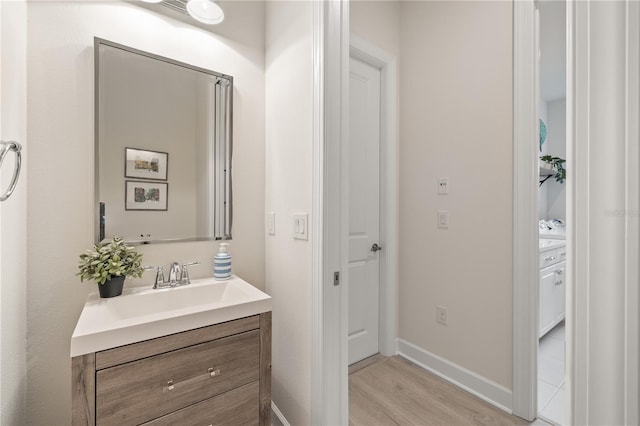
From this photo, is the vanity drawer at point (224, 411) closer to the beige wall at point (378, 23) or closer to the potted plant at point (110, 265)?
the potted plant at point (110, 265)

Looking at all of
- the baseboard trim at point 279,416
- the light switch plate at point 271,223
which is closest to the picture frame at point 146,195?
the light switch plate at point 271,223

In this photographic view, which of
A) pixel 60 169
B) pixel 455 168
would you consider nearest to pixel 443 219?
pixel 455 168

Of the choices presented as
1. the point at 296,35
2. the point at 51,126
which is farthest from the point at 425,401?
the point at 51,126

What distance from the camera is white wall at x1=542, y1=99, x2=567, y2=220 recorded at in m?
3.52

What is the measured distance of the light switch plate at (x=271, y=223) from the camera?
5.27ft

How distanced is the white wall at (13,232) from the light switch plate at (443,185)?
217 cm

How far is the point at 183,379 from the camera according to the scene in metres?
1.02

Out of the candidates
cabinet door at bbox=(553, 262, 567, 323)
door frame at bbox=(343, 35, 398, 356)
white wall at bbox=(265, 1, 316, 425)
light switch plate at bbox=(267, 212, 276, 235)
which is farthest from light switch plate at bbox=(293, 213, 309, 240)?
Result: cabinet door at bbox=(553, 262, 567, 323)

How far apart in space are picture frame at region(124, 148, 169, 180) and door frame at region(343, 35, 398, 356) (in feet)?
5.02

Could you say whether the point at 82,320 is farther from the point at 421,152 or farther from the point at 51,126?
the point at 421,152

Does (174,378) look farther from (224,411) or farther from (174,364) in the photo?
(224,411)

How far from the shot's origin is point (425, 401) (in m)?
1.74

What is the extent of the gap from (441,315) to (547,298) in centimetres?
119

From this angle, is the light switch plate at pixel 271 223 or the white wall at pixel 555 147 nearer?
the light switch plate at pixel 271 223
